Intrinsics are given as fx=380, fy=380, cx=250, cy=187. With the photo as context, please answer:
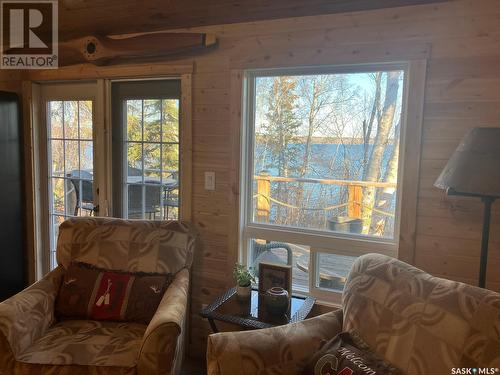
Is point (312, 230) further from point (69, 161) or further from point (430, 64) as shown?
point (69, 161)

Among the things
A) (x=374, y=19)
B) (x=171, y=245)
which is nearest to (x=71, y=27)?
(x=171, y=245)

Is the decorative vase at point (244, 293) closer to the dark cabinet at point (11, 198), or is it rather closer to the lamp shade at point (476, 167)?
the lamp shade at point (476, 167)

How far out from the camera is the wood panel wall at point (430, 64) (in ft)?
6.08

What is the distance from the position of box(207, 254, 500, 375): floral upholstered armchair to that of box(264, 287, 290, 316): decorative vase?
23 cm

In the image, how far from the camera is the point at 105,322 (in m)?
2.09

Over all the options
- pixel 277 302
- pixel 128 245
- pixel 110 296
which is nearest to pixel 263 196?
pixel 277 302

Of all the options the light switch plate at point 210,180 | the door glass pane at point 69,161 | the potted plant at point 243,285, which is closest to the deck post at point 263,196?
the light switch plate at point 210,180

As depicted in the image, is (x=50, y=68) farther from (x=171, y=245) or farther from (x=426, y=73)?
(x=426, y=73)

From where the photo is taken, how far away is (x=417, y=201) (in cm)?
200

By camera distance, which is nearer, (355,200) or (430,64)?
(430,64)

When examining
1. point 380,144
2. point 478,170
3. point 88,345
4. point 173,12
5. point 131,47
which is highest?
point 173,12

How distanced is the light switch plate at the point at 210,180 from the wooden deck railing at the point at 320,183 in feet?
0.92

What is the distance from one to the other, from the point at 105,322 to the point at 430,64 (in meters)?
2.20

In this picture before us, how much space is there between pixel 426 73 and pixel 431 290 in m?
1.11
